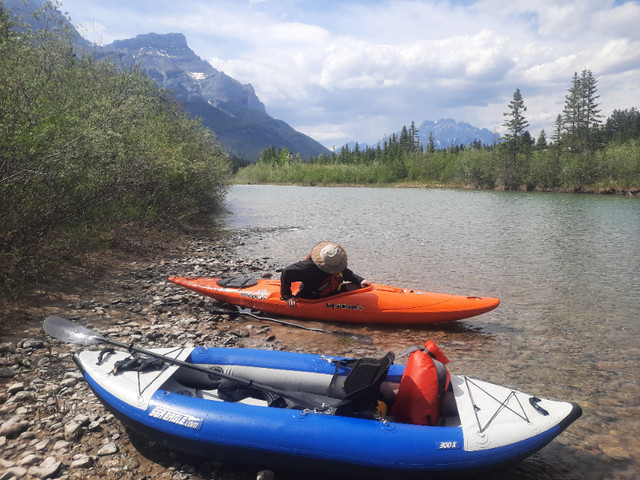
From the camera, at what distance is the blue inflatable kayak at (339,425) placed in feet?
11.1

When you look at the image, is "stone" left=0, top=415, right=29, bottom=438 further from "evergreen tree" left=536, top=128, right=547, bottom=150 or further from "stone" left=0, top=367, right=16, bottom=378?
"evergreen tree" left=536, top=128, right=547, bottom=150

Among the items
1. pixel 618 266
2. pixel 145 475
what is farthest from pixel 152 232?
pixel 618 266

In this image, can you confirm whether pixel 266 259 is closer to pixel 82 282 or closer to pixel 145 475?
pixel 82 282

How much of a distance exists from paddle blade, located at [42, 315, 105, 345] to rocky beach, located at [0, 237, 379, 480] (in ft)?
1.63

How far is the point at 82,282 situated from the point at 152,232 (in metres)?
5.35

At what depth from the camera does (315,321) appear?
786cm

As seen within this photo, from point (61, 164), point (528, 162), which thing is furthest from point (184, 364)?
point (528, 162)

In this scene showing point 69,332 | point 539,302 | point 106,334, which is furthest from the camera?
point 539,302

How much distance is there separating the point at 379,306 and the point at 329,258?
1455 millimetres

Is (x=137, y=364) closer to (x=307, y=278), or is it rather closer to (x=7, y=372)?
(x=7, y=372)

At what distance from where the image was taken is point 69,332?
16.0 feet

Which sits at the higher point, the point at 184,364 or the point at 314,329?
the point at 184,364

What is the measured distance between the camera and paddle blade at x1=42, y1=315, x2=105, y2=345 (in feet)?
15.5

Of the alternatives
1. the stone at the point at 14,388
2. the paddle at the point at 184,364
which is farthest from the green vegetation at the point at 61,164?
the stone at the point at 14,388
